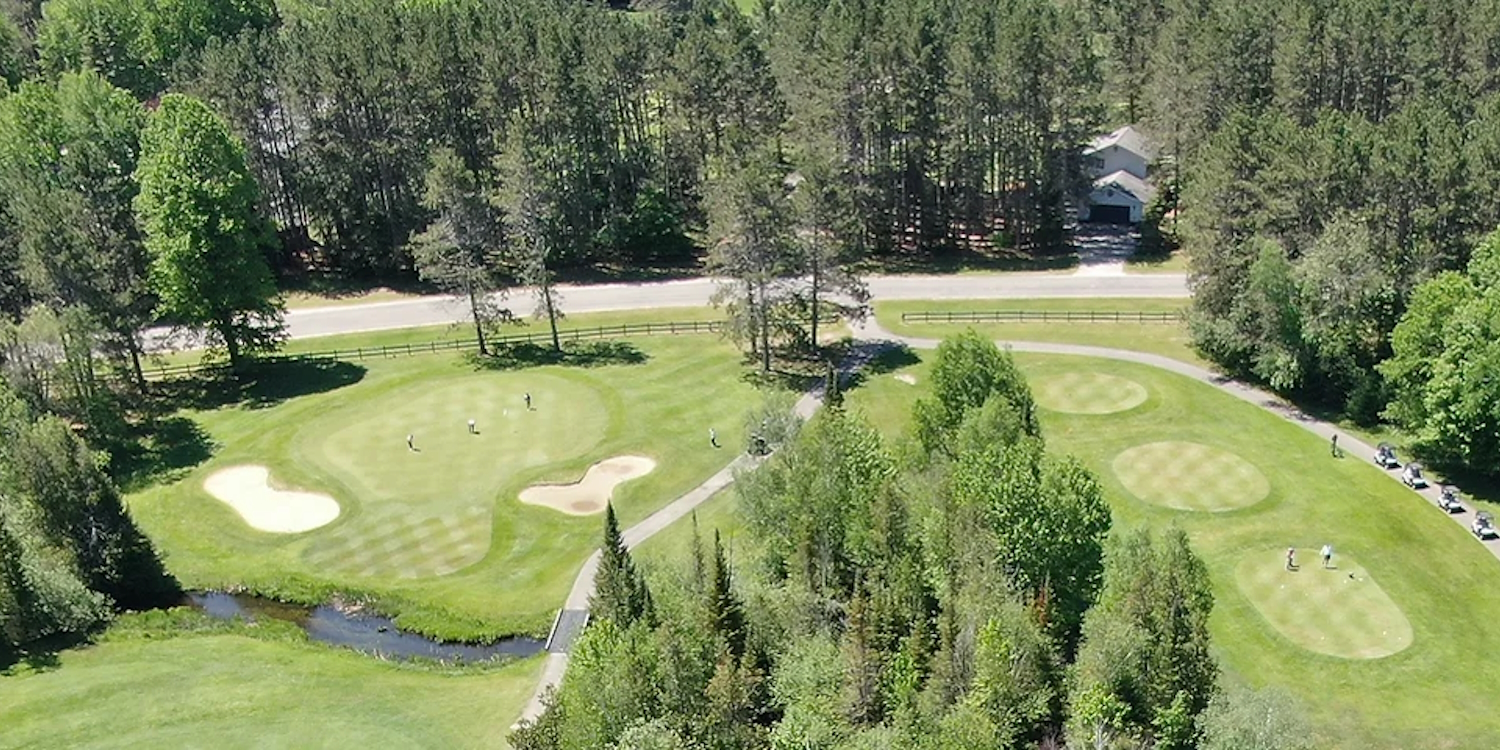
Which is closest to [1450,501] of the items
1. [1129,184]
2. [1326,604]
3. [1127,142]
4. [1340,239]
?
[1326,604]

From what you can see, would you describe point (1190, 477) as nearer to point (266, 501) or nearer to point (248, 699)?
point (248, 699)

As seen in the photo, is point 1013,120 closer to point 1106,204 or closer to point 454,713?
point 1106,204

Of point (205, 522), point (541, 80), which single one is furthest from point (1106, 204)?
point (205, 522)

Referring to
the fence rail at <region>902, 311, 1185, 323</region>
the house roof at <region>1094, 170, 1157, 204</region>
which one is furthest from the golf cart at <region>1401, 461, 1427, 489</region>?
the house roof at <region>1094, 170, 1157, 204</region>

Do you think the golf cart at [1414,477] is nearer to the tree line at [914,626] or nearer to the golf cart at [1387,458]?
the golf cart at [1387,458]

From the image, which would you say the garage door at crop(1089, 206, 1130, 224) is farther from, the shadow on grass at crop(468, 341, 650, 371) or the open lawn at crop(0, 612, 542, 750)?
the open lawn at crop(0, 612, 542, 750)
